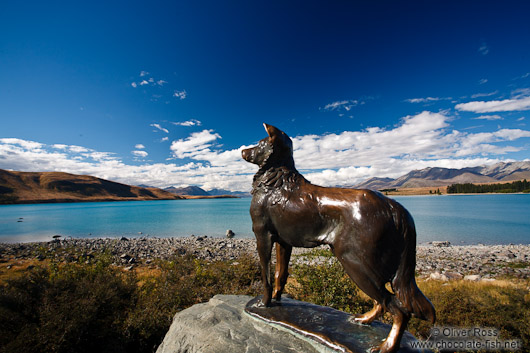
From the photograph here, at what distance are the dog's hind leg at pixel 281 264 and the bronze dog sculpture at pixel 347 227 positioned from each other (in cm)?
18

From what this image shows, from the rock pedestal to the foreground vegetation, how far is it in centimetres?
185

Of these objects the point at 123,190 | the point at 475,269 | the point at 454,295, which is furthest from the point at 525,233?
the point at 123,190

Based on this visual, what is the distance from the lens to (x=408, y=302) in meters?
2.36

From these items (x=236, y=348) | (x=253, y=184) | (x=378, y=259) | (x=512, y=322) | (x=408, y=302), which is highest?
(x=253, y=184)

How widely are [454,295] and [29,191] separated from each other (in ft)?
562

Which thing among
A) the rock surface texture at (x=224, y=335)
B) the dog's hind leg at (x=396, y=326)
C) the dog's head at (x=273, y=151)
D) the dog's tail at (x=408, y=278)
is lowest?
the rock surface texture at (x=224, y=335)

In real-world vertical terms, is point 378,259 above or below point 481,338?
above

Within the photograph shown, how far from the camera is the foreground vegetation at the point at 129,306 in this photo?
13.6ft

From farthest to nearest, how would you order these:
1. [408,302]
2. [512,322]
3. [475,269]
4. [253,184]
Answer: [475,269] < [512,322] < [253,184] < [408,302]

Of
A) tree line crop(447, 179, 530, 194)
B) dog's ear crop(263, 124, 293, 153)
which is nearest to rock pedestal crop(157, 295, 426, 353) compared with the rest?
dog's ear crop(263, 124, 293, 153)

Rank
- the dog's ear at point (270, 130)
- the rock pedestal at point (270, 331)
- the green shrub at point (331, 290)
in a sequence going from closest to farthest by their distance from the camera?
the rock pedestal at point (270, 331), the dog's ear at point (270, 130), the green shrub at point (331, 290)

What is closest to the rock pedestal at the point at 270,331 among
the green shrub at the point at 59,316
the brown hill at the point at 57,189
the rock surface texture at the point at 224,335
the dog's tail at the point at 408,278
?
the rock surface texture at the point at 224,335

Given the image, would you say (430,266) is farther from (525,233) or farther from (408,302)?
(525,233)

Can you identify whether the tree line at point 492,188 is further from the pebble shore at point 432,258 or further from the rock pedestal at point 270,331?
the rock pedestal at point 270,331
